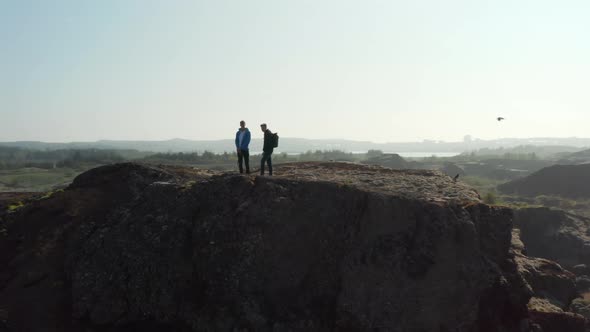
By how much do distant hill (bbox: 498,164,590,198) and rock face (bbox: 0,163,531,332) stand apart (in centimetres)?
10006

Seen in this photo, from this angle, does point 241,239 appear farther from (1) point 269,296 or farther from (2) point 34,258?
(2) point 34,258

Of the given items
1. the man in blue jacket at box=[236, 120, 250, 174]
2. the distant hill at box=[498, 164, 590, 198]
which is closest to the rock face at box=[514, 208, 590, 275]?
the man in blue jacket at box=[236, 120, 250, 174]

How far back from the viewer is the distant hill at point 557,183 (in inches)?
3994

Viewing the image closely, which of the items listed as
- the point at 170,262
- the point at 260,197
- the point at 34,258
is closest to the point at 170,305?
the point at 170,262

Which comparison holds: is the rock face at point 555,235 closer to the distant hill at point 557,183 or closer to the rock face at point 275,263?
the rock face at point 275,263

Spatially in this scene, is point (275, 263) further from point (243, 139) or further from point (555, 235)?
point (555, 235)

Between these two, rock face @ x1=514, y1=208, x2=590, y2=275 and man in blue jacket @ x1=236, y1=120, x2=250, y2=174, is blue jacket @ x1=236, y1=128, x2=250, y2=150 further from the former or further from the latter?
rock face @ x1=514, y1=208, x2=590, y2=275

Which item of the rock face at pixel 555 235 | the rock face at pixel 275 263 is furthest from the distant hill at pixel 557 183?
the rock face at pixel 275 263

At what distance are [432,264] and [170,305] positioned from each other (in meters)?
10.0

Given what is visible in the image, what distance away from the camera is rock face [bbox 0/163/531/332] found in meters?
15.2

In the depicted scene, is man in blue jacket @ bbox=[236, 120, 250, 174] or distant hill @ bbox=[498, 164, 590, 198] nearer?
man in blue jacket @ bbox=[236, 120, 250, 174]

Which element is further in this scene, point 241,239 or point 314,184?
point 314,184

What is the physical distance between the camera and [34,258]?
1870 cm

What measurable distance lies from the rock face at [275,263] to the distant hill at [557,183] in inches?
3939
